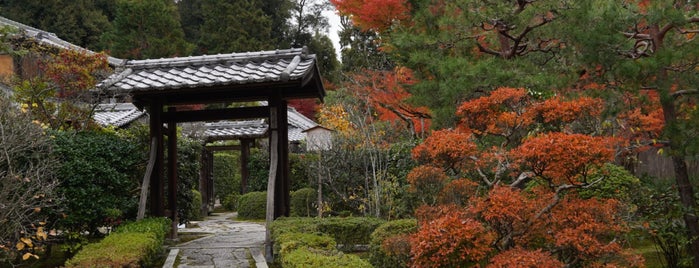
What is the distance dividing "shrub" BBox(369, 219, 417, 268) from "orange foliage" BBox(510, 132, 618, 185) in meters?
1.53

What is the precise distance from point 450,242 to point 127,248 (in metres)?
3.35

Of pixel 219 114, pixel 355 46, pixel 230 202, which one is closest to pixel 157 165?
pixel 219 114

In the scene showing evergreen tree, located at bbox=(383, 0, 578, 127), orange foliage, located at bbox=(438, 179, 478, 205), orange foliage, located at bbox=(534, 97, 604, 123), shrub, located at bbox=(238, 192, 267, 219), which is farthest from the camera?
shrub, located at bbox=(238, 192, 267, 219)

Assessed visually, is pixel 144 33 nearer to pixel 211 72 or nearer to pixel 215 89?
pixel 211 72

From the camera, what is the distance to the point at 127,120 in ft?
55.1

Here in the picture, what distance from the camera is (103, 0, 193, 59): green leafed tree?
969 inches

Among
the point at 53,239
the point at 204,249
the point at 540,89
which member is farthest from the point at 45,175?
the point at 540,89

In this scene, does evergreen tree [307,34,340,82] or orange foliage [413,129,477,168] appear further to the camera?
evergreen tree [307,34,340,82]

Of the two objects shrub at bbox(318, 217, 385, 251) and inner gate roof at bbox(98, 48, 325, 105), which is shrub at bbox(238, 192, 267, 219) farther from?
shrub at bbox(318, 217, 385, 251)

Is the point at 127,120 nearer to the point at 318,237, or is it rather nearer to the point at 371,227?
the point at 371,227

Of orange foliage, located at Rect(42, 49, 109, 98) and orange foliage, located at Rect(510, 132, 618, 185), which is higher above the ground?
orange foliage, located at Rect(42, 49, 109, 98)

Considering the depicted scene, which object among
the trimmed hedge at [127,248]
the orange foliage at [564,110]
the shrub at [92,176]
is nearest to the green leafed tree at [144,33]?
the shrub at [92,176]

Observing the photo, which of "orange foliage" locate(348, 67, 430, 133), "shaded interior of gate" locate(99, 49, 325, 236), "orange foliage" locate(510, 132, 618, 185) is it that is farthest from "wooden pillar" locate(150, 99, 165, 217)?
"orange foliage" locate(510, 132, 618, 185)

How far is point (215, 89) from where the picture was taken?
8398mm
